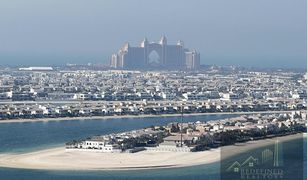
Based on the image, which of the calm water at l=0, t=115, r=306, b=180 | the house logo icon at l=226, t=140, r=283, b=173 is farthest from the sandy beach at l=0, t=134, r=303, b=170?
the house logo icon at l=226, t=140, r=283, b=173

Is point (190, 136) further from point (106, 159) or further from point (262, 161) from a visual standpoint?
point (262, 161)

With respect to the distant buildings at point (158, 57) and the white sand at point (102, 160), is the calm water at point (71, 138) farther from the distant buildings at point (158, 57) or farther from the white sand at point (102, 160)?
the distant buildings at point (158, 57)

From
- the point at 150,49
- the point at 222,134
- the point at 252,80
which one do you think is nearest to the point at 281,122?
the point at 222,134

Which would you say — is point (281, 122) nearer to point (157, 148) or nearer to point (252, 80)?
point (157, 148)

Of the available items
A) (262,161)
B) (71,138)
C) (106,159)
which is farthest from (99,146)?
(262,161)

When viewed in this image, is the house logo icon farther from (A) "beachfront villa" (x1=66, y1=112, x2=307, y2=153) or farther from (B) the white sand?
(A) "beachfront villa" (x1=66, y1=112, x2=307, y2=153)
